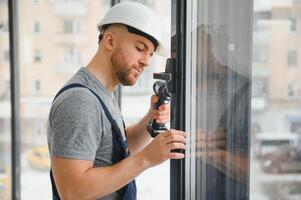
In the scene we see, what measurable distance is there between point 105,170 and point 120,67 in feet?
1.17

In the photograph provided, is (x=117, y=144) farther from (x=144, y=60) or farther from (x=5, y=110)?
(x=5, y=110)

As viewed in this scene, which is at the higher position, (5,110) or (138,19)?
(138,19)

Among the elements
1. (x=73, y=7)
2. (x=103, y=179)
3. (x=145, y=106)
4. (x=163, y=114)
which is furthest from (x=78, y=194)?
(x=73, y=7)

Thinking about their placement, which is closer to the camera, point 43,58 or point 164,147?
point 164,147

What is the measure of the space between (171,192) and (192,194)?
0.08 metres

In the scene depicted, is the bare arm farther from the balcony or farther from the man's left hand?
the balcony

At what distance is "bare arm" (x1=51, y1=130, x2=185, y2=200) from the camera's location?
109cm

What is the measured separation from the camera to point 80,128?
43.3 inches

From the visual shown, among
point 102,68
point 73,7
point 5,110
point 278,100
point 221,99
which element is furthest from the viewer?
point 5,110

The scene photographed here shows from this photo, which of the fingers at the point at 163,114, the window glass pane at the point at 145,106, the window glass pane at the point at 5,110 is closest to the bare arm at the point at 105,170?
the fingers at the point at 163,114

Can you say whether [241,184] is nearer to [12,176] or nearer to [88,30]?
[88,30]

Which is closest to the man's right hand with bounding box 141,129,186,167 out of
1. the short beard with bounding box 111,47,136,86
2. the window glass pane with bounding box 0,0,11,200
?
the short beard with bounding box 111,47,136,86

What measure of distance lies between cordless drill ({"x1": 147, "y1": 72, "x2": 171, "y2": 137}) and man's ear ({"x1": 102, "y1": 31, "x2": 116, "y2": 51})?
177mm

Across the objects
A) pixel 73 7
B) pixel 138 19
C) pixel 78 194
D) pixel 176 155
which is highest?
pixel 73 7
